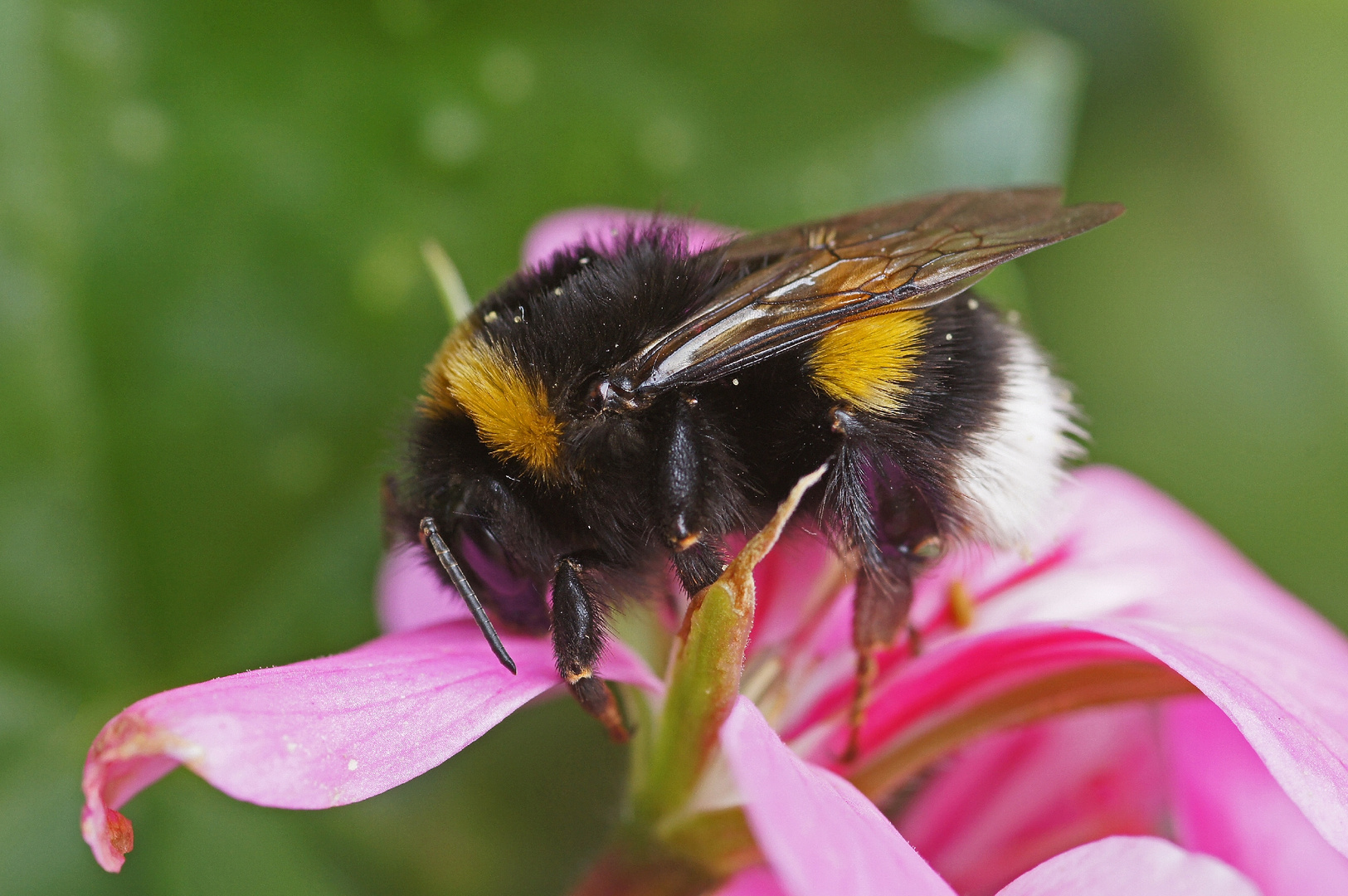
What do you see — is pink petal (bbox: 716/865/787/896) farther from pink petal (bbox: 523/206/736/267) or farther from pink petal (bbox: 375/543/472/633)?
pink petal (bbox: 523/206/736/267)

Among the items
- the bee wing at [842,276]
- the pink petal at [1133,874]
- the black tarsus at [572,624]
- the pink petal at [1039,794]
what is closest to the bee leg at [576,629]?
the black tarsus at [572,624]

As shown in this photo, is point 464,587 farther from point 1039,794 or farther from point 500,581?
point 1039,794

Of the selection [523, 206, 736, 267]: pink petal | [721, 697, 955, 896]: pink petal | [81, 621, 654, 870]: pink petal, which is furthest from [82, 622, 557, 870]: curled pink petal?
[523, 206, 736, 267]: pink petal

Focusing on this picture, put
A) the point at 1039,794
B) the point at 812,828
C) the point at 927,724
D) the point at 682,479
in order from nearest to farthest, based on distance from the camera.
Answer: the point at 812,828, the point at 682,479, the point at 927,724, the point at 1039,794

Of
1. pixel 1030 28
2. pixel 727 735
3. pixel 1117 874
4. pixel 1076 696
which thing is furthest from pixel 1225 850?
pixel 1030 28

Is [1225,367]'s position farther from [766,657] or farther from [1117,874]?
[1117,874]

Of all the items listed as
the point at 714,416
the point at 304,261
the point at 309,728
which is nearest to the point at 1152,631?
the point at 714,416

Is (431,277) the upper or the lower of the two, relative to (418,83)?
lower
